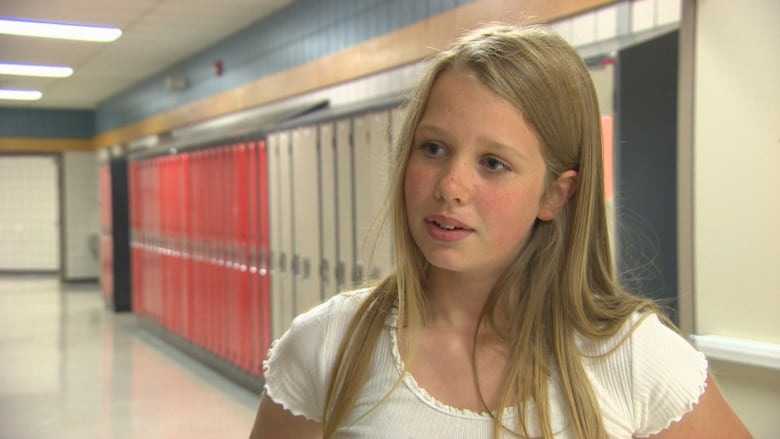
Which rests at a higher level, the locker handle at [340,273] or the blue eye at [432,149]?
the blue eye at [432,149]

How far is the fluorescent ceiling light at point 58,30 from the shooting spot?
6836 millimetres

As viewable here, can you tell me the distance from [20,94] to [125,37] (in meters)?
4.95

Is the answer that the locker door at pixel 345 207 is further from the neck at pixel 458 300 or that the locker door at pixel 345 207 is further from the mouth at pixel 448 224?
the mouth at pixel 448 224

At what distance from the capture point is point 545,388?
3.27 ft

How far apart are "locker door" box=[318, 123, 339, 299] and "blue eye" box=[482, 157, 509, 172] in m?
3.79

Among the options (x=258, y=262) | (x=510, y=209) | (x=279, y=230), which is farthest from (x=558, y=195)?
(x=258, y=262)

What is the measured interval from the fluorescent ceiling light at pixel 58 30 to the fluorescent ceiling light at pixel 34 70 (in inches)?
75.1

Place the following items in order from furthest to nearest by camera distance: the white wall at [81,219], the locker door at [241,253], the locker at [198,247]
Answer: the white wall at [81,219]
the locker at [198,247]
the locker door at [241,253]

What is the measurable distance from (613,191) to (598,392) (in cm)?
202

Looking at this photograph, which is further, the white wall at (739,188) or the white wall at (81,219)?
the white wall at (81,219)

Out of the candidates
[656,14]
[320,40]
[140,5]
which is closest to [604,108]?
[656,14]

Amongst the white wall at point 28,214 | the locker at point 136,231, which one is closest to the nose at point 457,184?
the locker at point 136,231

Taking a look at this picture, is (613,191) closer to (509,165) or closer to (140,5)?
(509,165)

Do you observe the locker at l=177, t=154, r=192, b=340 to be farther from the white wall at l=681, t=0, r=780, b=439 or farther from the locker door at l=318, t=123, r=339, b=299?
the white wall at l=681, t=0, r=780, b=439
